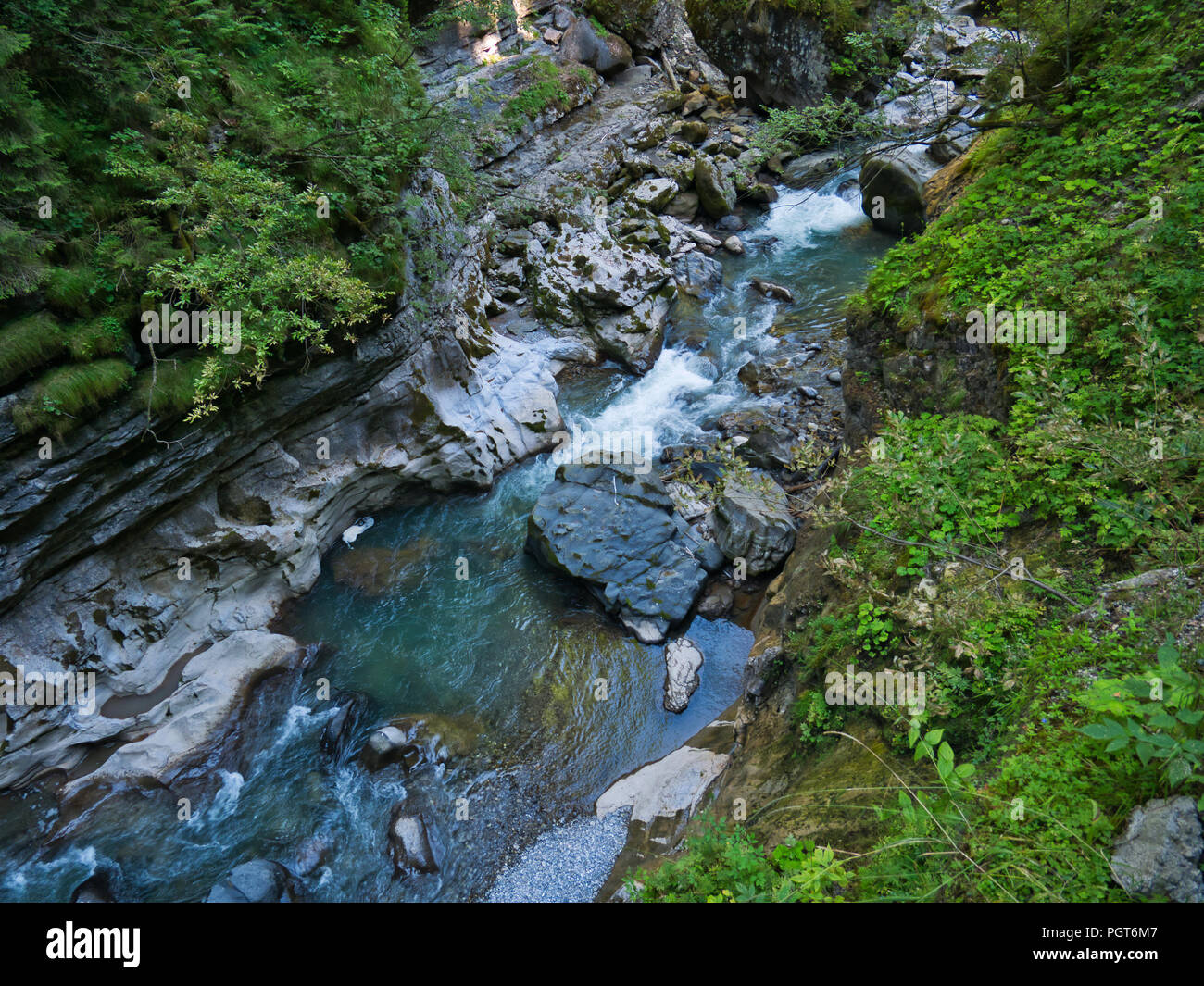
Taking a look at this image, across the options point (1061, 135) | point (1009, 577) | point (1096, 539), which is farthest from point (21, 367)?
point (1061, 135)

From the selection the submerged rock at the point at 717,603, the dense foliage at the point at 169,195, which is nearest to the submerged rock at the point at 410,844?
the submerged rock at the point at 717,603

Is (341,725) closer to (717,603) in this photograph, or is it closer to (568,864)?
(568,864)

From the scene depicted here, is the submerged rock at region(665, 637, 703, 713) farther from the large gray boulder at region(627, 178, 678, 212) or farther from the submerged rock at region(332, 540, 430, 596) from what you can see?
the large gray boulder at region(627, 178, 678, 212)

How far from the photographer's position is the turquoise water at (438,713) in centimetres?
752

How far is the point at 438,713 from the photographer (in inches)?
350

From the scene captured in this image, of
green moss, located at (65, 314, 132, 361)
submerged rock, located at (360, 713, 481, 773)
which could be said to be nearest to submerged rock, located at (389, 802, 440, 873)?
submerged rock, located at (360, 713, 481, 773)

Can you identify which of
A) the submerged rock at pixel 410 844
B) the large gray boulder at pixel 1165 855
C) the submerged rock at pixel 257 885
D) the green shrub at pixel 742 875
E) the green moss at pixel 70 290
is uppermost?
the green moss at pixel 70 290

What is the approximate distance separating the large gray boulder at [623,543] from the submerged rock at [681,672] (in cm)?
38

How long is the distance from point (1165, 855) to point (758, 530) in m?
7.17

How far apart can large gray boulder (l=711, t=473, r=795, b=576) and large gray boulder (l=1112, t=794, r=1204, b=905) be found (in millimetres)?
6896

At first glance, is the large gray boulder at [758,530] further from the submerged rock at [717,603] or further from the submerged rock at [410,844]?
the submerged rock at [410,844]

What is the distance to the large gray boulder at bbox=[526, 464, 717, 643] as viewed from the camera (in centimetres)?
965

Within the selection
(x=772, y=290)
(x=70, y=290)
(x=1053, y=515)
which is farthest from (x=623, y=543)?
(x=772, y=290)

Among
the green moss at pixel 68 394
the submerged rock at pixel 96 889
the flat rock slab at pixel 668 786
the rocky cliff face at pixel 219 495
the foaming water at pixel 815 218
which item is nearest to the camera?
the flat rock slab at pixel 668 786
